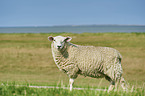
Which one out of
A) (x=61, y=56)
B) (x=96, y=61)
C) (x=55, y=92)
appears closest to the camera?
(x=55, y=92)

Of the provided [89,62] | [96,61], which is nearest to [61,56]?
[89,62]

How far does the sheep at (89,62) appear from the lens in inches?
235

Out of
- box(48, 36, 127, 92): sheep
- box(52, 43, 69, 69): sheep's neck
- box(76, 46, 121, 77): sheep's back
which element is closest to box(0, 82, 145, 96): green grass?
box(48, 36, 127, 92): sheep

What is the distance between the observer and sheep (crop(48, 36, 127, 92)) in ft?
19.6

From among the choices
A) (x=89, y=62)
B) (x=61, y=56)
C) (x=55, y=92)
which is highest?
(x=61, y=56)

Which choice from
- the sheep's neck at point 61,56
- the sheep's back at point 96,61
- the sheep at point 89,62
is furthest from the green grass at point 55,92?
the sheep's neck at point 61,56

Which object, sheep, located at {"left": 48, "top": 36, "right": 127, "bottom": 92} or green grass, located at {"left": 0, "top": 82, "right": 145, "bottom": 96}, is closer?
green grass, located at {"left": 0, "top": 82, "right": 145, "bottom": 96}

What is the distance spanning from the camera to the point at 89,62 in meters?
6.05

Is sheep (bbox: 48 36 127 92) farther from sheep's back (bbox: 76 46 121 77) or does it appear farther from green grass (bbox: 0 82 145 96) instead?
green grass (bbox: 0 82 145 96)

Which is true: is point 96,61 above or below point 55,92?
above

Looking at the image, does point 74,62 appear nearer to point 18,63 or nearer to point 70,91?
point 70,91

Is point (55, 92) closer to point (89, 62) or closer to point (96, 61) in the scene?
point (89, 62)

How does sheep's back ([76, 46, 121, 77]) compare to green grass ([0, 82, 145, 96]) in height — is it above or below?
above

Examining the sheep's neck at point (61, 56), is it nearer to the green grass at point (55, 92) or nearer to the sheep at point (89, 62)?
the sheep at point (89, 62)
